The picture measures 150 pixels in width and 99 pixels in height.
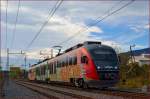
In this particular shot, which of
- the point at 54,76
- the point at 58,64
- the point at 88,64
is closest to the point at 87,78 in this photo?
the point at 88,64

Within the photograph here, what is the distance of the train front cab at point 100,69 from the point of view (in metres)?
29.1

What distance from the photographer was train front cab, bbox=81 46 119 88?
29125mm

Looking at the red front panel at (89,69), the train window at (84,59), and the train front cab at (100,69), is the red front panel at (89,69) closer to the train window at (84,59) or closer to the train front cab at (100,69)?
the train front cab at (100,69)

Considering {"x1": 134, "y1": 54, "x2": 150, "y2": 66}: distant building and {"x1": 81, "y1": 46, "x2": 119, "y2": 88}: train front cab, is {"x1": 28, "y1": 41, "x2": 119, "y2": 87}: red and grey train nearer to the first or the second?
{"x1": 81, "y1": 46, "x2": 119, "y2": 88}: train front cab

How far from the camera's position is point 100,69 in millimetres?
29234

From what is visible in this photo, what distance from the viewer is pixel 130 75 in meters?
64.6

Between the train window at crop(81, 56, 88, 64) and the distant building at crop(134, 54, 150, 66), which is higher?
the distant building at crop(134, 54, 150, 66)

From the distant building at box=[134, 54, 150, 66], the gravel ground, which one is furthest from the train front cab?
the distant building at box=[134, 54, 150, 66]

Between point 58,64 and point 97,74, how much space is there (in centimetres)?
1399

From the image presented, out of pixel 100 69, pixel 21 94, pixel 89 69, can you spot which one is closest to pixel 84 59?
pixel 89 69

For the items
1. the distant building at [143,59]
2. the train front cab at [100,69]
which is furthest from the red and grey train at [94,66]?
the distant building at [143,59]

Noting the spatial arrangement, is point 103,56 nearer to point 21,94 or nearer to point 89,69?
point 89,69

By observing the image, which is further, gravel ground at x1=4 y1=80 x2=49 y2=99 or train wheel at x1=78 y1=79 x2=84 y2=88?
train wheel at x1=78 y1=79 x2=84 y2=88

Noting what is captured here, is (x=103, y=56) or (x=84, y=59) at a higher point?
(x=103, y=56)
